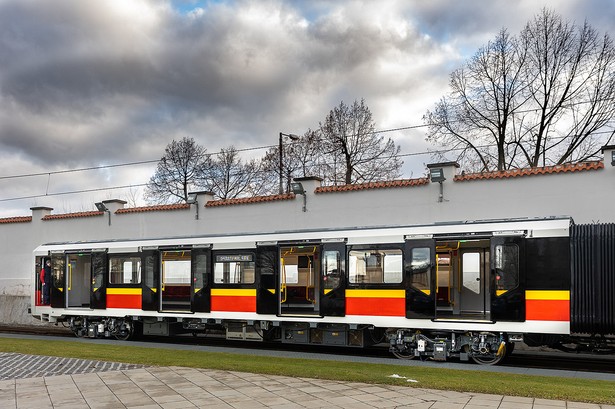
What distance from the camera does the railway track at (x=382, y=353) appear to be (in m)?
13.9

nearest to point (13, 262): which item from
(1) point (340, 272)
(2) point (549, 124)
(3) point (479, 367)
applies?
(1) point (340, 272)

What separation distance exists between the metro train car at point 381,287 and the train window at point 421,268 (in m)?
0.02

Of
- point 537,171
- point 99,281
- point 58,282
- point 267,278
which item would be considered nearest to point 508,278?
point 537,171

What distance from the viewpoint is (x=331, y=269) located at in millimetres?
16062

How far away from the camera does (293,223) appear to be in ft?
73.4

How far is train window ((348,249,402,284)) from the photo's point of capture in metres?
15.2

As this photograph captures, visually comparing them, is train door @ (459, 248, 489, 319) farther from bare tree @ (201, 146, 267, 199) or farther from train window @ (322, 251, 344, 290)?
bare tree @ (201, 146, 267, 199)

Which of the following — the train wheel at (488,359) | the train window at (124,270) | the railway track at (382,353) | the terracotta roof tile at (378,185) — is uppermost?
the terracotta roof tile at (378,185)

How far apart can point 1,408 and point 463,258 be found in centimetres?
1053

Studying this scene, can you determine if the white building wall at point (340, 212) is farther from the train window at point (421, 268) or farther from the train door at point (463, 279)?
the train window at point (421, 268)

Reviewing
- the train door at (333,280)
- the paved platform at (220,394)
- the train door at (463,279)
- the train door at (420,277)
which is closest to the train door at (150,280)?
the train door at (333,280)

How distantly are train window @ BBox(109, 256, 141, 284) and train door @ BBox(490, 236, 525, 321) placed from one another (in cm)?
1091

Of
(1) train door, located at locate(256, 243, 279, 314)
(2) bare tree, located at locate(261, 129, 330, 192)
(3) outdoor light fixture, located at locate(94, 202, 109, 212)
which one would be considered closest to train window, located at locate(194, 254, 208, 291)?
(1) train door, located at locate(256, 243, 279, 314)

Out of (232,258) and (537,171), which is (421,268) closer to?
(232,258)
